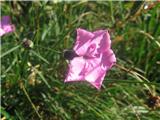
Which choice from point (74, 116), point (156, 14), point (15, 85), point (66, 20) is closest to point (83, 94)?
point (74, 116)

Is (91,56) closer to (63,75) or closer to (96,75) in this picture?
(96,75)

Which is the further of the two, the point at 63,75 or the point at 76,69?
the point at 63,75

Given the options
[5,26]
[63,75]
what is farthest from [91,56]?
[5,26]

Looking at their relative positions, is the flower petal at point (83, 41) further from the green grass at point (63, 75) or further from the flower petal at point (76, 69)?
the green grass at point (63, 75)

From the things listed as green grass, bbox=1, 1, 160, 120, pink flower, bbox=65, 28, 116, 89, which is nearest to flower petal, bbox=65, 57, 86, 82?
pink flower, bbox=65, 28, 116, 89

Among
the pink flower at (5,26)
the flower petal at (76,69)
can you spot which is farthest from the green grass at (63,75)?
the flower petal at (76,69)

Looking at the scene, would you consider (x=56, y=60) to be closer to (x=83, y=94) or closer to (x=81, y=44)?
(x=83, y=94)

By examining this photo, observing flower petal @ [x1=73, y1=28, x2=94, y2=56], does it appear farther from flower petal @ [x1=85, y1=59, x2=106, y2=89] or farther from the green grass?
the green grass
